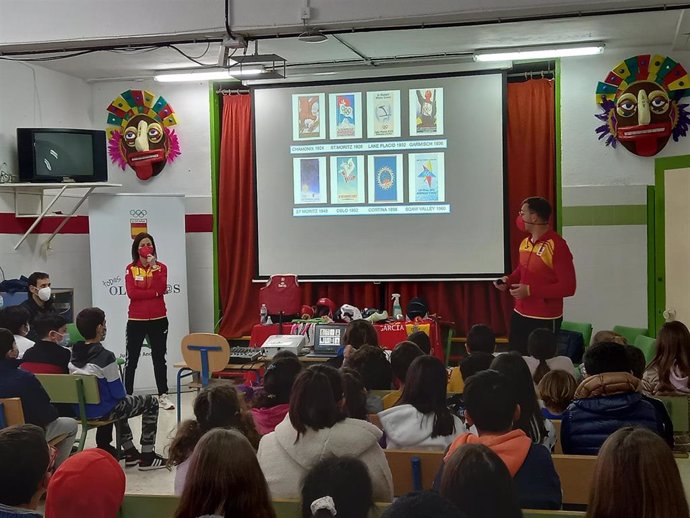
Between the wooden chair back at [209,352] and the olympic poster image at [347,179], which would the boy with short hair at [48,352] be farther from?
the olympic poster image at [347,179]

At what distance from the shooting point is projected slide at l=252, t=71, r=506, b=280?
24.5ft

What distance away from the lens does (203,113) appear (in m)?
8.20

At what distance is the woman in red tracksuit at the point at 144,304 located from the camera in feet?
21.6

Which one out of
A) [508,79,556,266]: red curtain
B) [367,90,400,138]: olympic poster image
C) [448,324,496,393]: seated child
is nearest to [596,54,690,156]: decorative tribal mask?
[508,79,556,266]: red curtain

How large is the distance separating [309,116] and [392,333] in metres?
2.44

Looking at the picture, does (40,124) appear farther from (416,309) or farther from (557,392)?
(557,392)

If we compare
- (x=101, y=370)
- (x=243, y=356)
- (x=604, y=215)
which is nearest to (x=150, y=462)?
(x=101, y=370)

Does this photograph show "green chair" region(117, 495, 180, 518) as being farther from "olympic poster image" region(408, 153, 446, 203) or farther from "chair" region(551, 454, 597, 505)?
"olympic poster image" region(408, 153, 446, 203)

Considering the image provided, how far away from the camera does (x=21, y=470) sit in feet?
7.26

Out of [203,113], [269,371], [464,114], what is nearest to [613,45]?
[464,114]

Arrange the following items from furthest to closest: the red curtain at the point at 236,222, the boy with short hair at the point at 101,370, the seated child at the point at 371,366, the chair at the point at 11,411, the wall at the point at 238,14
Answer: the red curtain at the point at 236,222, the wall at the point at 238,14, the boy with short hair at the point at 101,370, the seated child at the point at 371,366, the chair at the point at 11,411

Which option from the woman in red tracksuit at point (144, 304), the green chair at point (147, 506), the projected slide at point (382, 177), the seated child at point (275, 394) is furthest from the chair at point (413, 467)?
the projected slide at point (382, 177)

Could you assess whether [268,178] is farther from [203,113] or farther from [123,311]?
[123,311]

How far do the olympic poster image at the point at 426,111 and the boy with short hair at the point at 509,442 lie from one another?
5291 mm
